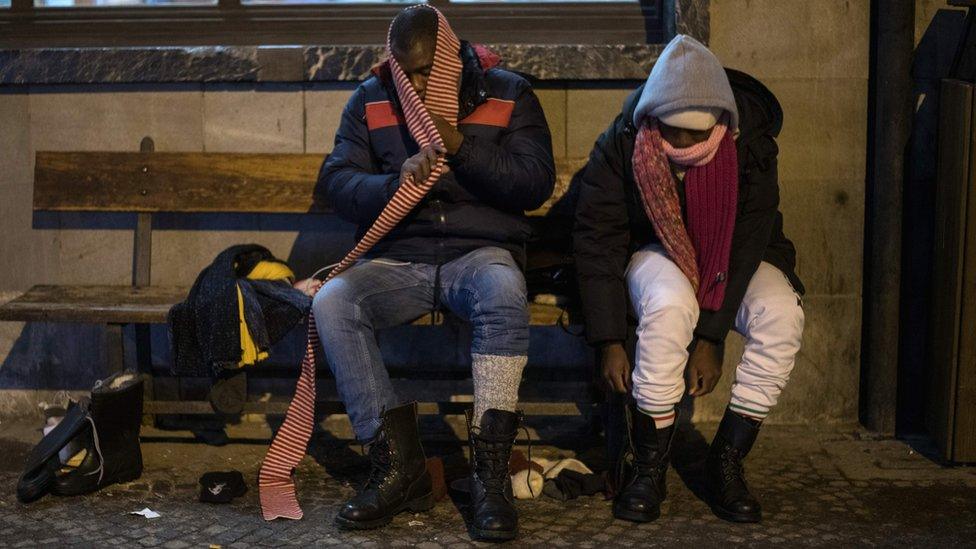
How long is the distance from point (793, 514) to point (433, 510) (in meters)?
1.26

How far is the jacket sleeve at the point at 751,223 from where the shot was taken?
476cm

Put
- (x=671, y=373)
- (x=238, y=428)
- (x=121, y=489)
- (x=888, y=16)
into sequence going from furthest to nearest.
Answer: (x=238, y=428) < (x=888, y=16) < (x=121, y=489) < (x=671, y=373)

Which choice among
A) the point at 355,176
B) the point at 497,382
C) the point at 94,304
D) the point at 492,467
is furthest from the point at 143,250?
the point at 492,467

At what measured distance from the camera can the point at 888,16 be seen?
5359 mm

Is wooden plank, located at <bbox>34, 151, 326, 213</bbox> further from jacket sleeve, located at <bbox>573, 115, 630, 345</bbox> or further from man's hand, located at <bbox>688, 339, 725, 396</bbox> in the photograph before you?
man's hand, located at <bbox>688, 339, 725, 396</bbox>

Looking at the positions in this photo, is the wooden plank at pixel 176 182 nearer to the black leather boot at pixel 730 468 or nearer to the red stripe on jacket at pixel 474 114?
the red stripe on jacket at pixel 474 114

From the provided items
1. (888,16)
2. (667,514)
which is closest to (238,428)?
(667,514)

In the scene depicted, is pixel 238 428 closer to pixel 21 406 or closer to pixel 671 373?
pixel 21 406

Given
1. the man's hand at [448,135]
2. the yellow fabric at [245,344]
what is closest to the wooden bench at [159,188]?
the yellow fabric at [245,344]

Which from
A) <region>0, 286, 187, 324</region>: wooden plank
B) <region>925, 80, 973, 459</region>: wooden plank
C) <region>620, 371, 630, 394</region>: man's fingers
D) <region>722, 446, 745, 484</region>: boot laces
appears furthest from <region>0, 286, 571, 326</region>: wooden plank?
<region>925, 80, 973, 459</region>: wooden plank

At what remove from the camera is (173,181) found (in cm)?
564

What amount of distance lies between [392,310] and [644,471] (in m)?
1.08

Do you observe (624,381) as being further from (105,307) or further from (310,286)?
(105,307)

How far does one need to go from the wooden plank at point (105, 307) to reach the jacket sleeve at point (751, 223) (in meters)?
0.61
